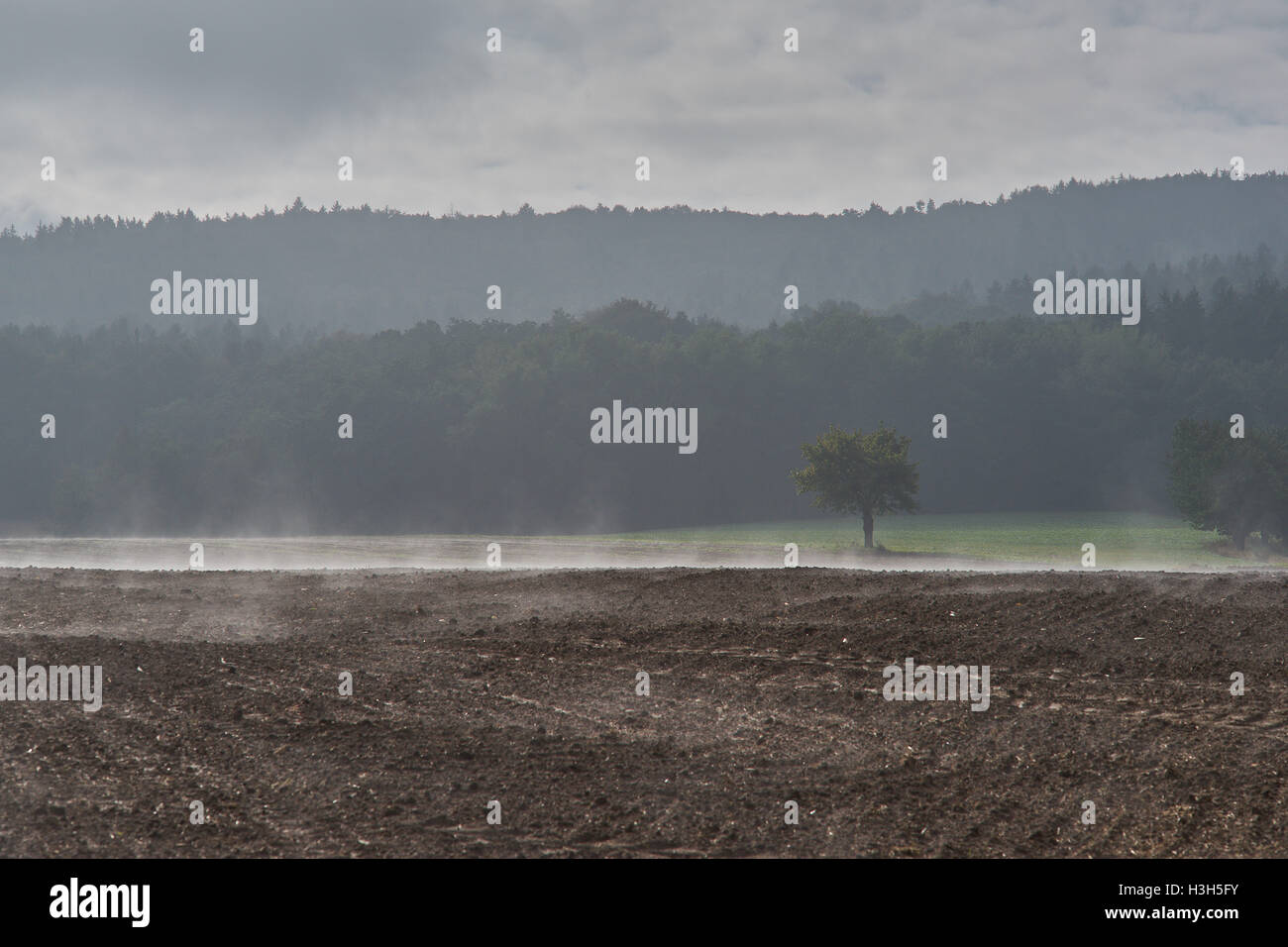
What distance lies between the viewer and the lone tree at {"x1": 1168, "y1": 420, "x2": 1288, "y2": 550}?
148ft

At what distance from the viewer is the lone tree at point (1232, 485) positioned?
4500 cm

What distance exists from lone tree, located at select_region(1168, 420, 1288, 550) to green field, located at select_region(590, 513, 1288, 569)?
1296 mm

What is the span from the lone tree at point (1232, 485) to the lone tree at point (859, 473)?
1256 centimetres

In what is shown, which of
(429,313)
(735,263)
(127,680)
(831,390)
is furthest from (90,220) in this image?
(127,680)

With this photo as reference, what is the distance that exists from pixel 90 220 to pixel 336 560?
152939 millimetres

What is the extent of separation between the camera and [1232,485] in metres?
44.7

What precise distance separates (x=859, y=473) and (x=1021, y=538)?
738 inches

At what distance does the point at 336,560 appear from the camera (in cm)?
3322

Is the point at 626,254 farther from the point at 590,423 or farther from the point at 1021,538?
the point at 1021,538

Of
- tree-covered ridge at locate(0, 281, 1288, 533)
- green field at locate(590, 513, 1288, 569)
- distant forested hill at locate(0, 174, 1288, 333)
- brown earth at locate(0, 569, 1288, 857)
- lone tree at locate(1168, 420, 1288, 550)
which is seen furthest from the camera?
distant forested hill at locate(0, 174, 1288, 333)

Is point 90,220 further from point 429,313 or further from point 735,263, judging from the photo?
point 735,263

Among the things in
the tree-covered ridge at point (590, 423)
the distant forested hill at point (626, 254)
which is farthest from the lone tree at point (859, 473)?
the distant forested hill at point (626, 254)

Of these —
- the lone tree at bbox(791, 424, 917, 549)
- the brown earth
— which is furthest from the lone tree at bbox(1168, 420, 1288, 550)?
the brown earth

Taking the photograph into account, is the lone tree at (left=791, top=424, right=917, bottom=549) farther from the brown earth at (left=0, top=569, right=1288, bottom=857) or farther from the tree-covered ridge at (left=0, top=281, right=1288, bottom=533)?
the tree-covered ridge at (left=0, top=281, right=1288, bottom=533)
